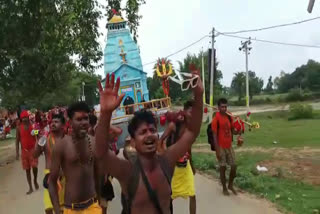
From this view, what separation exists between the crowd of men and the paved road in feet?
1.69

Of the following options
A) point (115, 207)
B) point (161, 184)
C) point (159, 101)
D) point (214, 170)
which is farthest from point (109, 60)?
point (161, 184)

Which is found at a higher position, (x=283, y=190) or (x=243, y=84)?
(x=243, y=84)

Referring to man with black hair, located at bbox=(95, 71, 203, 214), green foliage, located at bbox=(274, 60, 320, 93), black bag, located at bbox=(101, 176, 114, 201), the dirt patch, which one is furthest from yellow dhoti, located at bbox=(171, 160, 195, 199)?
green foliage, located at bbox=(274, 60, 320, 93)

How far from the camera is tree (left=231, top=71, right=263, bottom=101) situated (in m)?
66.1

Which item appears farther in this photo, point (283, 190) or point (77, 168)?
point (283, 190)

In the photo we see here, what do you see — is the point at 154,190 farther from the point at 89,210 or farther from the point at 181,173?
the point at 181,173

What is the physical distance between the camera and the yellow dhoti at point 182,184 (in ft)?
18.9

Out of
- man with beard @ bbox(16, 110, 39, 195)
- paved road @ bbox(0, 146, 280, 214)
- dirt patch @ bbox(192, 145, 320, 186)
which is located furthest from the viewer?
dirt patch @ bbox(192, 145, 320, 186)

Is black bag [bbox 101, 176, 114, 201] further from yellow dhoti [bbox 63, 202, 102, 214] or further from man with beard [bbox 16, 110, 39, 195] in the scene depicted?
man with beard [bbox 16, 110, 39, 195]

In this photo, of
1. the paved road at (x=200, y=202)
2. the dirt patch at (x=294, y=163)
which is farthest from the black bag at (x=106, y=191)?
the dirt patch at (x=294, y=163)

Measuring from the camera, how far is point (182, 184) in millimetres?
5793

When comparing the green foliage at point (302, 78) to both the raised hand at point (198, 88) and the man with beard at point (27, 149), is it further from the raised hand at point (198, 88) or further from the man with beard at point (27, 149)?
the raised hand at point (198, 88)

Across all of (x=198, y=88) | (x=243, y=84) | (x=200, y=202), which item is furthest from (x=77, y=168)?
(x=243, y=84)

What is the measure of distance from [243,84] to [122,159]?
66.5 m
